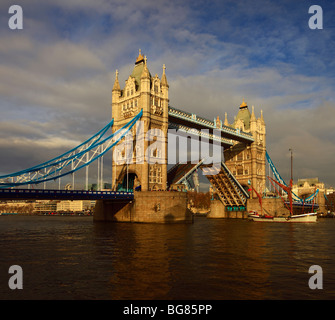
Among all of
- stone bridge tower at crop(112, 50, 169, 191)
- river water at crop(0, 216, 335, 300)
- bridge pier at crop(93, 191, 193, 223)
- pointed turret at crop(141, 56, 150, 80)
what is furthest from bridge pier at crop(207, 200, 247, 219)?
river water at crop(0, 216, 335, 300)

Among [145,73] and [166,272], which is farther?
[145,73]

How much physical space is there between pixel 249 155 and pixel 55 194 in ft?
218

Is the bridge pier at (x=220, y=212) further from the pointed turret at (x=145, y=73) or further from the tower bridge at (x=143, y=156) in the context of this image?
the pointed turret at (x=145, y=73)

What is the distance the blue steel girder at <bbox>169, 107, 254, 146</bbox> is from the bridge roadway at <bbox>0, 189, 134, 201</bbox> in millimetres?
23647

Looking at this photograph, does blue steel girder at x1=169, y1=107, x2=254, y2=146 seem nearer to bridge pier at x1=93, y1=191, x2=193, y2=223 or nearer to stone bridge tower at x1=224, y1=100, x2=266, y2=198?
stone bridge tower at x1=224, y1=100, x2=266, y2=198

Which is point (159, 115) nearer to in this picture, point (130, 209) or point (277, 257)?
point (130, 209)

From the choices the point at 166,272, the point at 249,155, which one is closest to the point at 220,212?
the point at 249,155

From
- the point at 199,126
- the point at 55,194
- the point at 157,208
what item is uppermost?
the point at 199,126

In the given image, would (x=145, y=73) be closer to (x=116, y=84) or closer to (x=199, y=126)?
(x=116, y=84)

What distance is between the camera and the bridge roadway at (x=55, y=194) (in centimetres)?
5216

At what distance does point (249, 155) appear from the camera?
10512 cm

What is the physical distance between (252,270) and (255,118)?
297 ft

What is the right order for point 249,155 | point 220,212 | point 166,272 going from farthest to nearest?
point 249,155, point 220,212, point 166,272

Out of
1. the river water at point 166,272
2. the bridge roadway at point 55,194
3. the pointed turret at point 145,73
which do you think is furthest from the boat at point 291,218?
the river water at point 166,272
